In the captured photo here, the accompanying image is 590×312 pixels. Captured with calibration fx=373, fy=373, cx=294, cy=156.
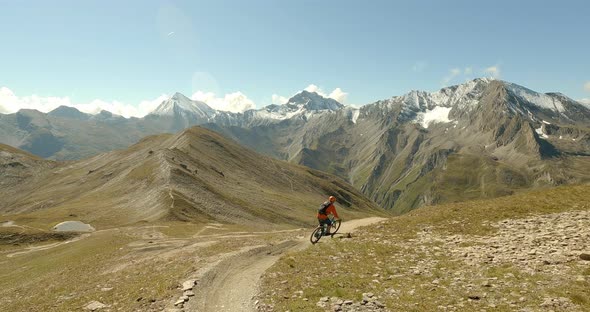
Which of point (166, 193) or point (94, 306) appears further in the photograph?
point (166, 193)

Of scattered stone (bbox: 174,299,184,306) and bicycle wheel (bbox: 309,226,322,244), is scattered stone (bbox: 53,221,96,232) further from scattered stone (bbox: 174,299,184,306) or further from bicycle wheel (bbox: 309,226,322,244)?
scattered stone (bbox: 174,299,184,306)

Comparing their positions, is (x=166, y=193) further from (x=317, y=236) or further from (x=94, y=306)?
(x=94, y=306)

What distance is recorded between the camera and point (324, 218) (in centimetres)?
3356

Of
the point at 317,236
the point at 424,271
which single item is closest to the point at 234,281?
the point at 424,271

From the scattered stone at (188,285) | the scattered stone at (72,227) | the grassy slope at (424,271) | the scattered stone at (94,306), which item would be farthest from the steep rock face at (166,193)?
the grassy slope at (424,271)

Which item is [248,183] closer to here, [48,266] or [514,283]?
[48,266]

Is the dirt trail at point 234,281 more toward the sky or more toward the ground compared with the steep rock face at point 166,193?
more toward the sky

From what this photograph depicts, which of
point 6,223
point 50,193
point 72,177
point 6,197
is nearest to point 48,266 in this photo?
point 6,223

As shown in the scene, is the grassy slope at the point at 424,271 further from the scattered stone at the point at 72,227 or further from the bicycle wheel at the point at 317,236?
the scattered stone at the point at 72,227

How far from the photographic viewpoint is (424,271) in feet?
70.1

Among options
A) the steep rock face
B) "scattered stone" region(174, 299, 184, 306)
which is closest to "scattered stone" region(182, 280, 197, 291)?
"scattered stone" region(174, 299, 184, 306)

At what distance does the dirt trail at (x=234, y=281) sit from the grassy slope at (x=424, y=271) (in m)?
1.15

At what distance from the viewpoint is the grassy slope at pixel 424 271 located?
16.8m

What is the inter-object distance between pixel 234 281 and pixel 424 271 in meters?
11.5
